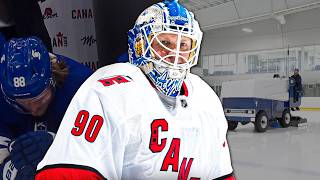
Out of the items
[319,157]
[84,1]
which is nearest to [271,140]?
[319,157]

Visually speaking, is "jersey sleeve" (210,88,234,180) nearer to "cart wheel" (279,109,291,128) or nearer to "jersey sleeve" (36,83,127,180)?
"jersey sleeve" (36,83,127,180)

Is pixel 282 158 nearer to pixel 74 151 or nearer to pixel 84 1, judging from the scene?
pixel 84 1

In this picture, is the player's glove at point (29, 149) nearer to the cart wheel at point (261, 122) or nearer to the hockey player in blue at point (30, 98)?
the hockey player in blue at point (30, 98)

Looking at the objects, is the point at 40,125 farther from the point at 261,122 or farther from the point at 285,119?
the point at 285,119

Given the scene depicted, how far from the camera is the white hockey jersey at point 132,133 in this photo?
625mm

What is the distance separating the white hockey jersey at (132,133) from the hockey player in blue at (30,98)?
0.59 ft

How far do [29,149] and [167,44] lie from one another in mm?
393

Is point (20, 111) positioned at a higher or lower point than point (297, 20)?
lower

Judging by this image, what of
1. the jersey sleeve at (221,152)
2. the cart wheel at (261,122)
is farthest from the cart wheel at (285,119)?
Result: the jersey sleeve at (221,152)

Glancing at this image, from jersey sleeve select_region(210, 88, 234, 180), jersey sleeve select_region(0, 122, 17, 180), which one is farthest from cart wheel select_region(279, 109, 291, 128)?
jersey sleeve select_region(0, 122, 17, 180)

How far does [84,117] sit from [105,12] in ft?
1.57

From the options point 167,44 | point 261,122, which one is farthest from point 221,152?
point 261,122

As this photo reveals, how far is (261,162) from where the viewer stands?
10.4 feet

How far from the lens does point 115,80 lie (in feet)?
2.24
